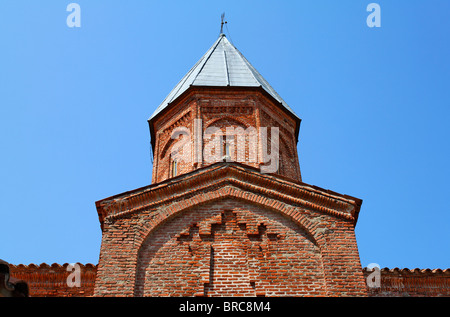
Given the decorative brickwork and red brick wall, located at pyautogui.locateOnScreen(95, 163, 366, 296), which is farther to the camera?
the decorative brickwork

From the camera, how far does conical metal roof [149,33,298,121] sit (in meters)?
14.9

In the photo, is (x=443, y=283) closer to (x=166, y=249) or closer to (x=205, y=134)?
(x=166, y=249)

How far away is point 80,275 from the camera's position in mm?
10195

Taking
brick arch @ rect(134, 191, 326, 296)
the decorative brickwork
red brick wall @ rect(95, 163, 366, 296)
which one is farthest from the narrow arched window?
the decorative brickwork

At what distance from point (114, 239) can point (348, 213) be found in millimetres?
4169

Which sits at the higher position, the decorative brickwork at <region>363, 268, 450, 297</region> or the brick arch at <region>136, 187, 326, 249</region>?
the brick arch at <region>136, 187, 326, 249</region>

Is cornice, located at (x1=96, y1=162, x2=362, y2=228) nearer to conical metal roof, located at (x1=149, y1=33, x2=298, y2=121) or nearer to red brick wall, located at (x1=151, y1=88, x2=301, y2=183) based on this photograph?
red brick wall, located at (x1=151, y1=88, x2=301, y2=183)

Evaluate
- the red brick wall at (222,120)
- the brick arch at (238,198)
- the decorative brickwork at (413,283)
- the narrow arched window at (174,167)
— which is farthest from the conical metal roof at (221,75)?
the decorative brickwork at (413,283)

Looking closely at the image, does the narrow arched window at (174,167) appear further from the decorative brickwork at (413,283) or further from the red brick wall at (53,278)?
the decorative brickwork at (413,283)

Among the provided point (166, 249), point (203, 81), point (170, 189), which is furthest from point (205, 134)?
point (166, 249)

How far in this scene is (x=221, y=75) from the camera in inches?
603

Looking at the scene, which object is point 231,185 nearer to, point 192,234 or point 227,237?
point 227,237

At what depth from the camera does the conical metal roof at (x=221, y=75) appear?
14938 mm
